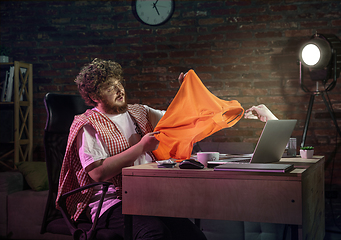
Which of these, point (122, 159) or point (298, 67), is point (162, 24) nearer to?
point (298, 67)

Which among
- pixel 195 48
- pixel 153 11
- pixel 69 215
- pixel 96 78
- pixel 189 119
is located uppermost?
pixel 153 11

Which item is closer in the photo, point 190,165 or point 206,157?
point 190,165

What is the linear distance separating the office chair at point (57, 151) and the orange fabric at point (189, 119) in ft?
1.59

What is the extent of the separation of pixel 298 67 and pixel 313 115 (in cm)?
46

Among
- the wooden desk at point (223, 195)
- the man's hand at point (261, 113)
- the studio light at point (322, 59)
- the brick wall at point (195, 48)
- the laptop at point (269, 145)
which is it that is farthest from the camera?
the brick wall at point (195, 48)

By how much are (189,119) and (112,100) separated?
20.2 inches

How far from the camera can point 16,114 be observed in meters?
3.18

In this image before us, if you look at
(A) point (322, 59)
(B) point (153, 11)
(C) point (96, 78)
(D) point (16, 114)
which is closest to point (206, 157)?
(C) point (96, 78)

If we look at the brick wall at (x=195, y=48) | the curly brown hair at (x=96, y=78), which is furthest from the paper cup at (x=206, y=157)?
the brick wall at (x=195, y=48)

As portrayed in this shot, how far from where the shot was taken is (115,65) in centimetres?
184

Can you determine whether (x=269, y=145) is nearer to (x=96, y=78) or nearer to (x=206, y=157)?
(x=206, y=157)

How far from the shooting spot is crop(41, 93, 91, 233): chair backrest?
1.70 meters

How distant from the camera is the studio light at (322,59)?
2.63 m

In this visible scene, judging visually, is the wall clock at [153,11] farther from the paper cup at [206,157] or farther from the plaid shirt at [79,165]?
the paper cup at [206,157]
